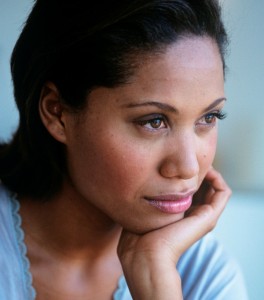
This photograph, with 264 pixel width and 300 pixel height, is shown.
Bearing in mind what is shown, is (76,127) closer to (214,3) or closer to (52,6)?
(52,6)

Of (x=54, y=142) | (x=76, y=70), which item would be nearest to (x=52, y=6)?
(x=76, y=70)

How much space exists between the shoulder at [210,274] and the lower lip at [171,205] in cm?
25

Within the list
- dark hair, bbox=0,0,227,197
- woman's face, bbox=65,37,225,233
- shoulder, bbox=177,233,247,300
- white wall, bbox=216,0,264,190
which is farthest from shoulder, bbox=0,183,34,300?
white wall, bbox=216,0,264,190

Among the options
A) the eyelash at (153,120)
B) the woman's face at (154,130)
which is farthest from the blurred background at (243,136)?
the eyelash at (153,120)

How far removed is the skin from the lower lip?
10mm

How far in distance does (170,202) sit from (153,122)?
6.7 inches

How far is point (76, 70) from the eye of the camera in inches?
37.6

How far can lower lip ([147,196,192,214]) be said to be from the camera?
3.18ft

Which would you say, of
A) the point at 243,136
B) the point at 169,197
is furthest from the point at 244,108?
the point at 169,197

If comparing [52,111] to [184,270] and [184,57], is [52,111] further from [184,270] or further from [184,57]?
[184,270]

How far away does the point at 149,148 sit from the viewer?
93 cm

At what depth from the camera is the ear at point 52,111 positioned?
1.01 meters

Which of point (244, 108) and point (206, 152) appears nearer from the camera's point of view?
point (206, 152)

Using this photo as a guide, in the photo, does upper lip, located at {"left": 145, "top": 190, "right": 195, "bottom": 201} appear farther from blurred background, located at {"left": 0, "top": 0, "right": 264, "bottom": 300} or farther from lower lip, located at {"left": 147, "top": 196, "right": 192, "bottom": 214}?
blurred background, located at {"left": 0, "top": 0, "right": 264, "bottom": 300}
